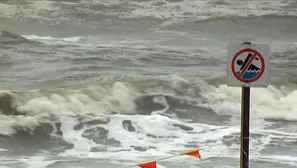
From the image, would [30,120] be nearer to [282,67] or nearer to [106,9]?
[106,9]

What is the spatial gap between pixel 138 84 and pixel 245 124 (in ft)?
5.36

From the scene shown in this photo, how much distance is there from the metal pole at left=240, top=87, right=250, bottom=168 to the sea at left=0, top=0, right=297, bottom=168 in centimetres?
90

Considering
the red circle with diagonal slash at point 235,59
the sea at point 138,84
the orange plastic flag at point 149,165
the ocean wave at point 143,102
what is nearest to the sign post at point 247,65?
the red circle with diagonal slash at point 235,59

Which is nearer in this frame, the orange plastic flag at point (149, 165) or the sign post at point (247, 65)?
the sign post at point (247, 65)

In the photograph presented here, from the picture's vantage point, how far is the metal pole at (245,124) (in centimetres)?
192

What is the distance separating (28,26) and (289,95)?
208cm

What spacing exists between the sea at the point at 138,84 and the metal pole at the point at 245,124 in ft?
2.94

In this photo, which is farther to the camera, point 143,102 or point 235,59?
point 143,102

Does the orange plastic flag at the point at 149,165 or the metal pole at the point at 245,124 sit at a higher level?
the metal pole at the point at 245,124

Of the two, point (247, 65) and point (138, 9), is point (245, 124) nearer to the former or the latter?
point (247, 65)

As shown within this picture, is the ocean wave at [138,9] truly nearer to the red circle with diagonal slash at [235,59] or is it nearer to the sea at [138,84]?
the sea at [138,84]

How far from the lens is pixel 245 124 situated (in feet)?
6.43

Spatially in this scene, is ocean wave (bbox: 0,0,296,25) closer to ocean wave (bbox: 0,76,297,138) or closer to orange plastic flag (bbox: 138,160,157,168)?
ocean wave (bbox: 0,76,297,138)

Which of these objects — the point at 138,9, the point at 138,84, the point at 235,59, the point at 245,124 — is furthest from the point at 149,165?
the point at 138,9
